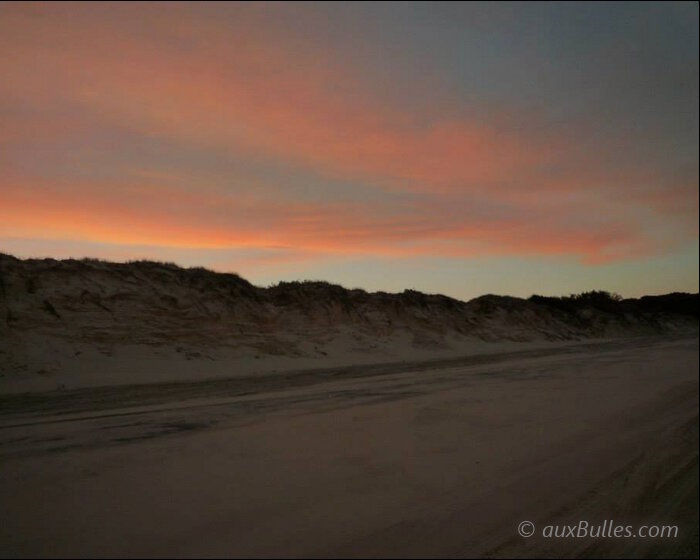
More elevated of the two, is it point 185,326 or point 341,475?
point 185,326

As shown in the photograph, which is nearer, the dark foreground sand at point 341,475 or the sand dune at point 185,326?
the dark foreground sand at point 341,475

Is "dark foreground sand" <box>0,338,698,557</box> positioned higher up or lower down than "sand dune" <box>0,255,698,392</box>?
lower down

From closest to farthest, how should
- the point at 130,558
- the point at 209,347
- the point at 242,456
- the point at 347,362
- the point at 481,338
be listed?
1. the point at 130,558
2. the point at 242,456
3. the point at 209,347
4. the point at 347,362
5. the point at 481,338

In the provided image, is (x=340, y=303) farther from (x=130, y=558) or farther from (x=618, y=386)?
(x=130, y=558)

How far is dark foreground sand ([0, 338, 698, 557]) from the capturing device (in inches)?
165

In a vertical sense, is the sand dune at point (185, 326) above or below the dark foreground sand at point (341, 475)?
above

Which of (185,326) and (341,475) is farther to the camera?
(185,326)

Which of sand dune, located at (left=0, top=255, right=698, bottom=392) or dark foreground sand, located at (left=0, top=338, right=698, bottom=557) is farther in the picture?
sand dune, located at (left=0, top=255, right=698, bottom=392)

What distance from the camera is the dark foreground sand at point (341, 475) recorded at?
4203mm

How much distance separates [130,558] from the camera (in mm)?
3781

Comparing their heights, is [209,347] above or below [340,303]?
below

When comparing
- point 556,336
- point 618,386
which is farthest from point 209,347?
point 556,336

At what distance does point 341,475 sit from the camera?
5.57m

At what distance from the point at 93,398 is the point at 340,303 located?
60.6 feet
